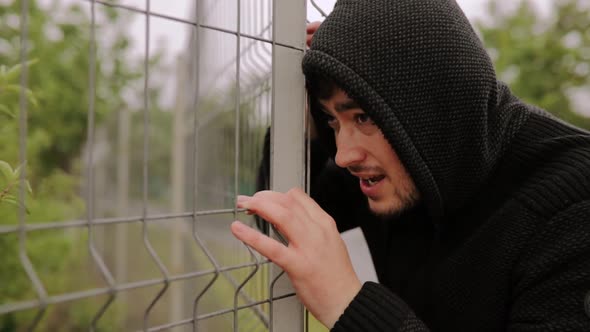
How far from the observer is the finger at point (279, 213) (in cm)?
104

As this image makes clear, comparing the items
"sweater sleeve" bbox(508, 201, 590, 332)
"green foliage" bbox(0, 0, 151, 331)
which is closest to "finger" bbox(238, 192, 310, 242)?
"sweater sleeve" bbox(508, 201, 590, 332)

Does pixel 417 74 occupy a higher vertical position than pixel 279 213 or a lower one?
higher

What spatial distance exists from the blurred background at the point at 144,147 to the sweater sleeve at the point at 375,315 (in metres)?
0.20

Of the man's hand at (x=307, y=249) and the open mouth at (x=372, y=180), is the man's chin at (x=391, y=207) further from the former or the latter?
the man's hand at (x=307, y=249)

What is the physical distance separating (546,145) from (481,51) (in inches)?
13.3

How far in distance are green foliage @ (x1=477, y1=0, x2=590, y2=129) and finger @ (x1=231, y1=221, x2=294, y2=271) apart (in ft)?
24.4

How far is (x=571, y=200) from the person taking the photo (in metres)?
1.18

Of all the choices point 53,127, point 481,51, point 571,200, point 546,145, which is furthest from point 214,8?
point 53,127

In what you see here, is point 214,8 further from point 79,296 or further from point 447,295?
point 79,296

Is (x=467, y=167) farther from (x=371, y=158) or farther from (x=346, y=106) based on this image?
(x=346, y=106)

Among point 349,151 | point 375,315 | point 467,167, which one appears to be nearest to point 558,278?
point 467,167

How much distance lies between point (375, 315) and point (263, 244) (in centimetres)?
33

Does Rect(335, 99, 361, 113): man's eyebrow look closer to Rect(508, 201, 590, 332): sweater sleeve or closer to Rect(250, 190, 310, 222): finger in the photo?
Rect(250, 190, 310, 222): finger

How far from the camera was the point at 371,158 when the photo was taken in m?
1.27
